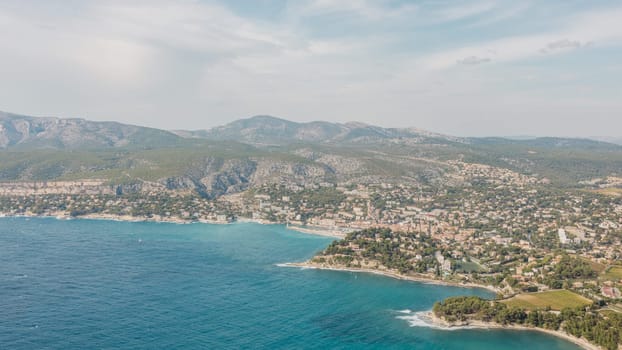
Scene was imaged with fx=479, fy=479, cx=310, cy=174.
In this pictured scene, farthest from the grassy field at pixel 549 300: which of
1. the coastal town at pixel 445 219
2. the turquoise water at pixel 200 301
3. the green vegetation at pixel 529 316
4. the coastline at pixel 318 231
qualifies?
the coastline at pixel 318 231

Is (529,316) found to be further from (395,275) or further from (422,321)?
(395,275)

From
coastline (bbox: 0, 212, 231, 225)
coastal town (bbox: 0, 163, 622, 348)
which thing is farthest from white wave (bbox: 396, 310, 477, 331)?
coastline (bbox: 0, 212, 231, 225)

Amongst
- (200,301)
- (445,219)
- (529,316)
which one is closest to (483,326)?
(529,316)

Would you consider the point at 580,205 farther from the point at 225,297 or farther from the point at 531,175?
the point at 225,297

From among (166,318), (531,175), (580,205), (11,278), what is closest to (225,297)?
(166,318)

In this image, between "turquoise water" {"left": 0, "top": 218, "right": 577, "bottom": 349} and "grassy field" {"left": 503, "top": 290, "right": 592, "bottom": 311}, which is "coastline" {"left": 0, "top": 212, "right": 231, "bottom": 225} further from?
"grassy field" {"left": 503, "top": 290, "right": 592, "bottom": 311}

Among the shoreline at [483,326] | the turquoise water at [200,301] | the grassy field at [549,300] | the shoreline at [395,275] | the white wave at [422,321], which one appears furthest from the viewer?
the shoreline at [395,275]

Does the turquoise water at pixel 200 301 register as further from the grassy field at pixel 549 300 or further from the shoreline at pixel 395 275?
the grassy field at pixel 549 300
